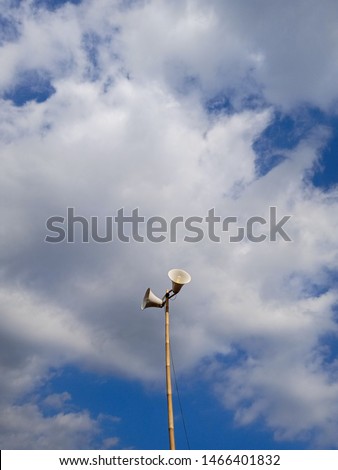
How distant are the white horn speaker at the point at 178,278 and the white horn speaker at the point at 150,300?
0.89 m

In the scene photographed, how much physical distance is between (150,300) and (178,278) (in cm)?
151

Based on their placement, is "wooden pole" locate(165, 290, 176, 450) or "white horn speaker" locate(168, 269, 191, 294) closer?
"wooden pole" locate(165, 290, 176, 450)

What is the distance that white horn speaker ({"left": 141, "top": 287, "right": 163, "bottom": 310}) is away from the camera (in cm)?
1870

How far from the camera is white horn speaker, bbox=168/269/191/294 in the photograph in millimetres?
18281

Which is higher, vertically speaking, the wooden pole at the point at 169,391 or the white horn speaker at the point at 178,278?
the white horn speaker at the point at 178,278

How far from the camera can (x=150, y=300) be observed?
61.5ft

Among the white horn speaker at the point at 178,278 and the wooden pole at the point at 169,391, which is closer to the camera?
the wooden pole at the point at 169,391

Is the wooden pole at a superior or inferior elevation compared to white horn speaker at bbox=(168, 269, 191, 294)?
inferior

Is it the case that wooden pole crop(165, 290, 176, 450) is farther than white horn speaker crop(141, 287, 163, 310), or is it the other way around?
white horn speaker crop(141, 287, 163, 310)

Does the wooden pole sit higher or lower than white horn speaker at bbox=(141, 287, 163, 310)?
lower

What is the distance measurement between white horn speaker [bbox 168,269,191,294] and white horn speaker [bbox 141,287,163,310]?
885 millimetres

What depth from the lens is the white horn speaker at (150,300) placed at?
61.4 ft
